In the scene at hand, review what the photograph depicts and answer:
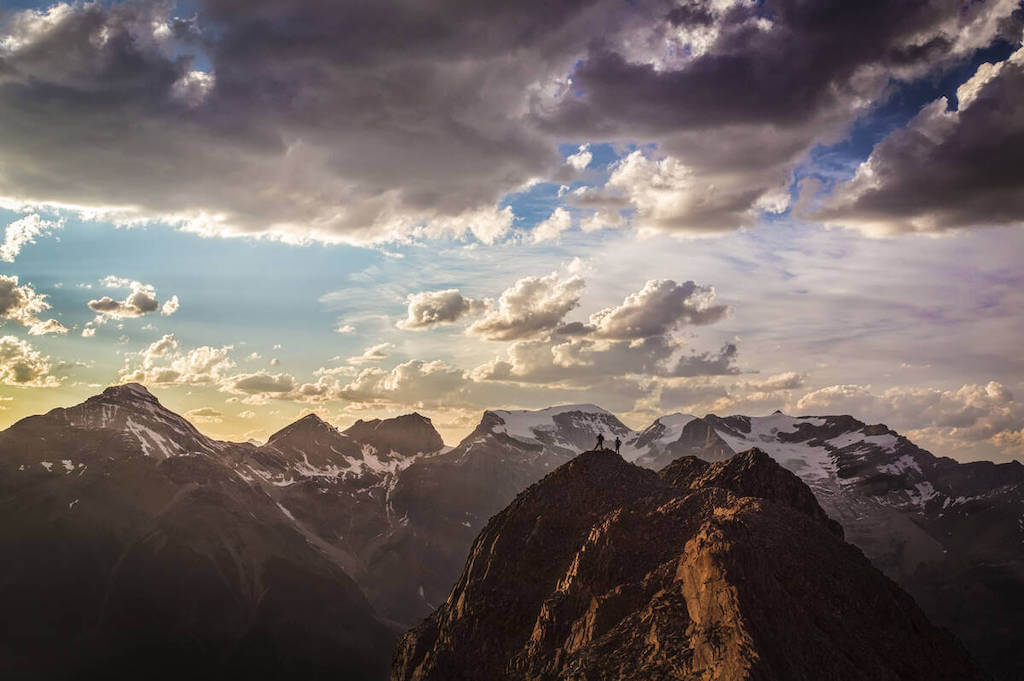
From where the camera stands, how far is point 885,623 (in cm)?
9419

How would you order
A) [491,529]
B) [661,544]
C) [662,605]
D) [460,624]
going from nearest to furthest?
[662,605]
[661,544]
[460,624]
[491,529]

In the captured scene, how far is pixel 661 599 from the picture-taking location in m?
90.9

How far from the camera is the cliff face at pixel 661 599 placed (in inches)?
3182

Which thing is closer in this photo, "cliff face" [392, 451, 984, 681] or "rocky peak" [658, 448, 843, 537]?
"cliff face" [392, 451, 984, 681]

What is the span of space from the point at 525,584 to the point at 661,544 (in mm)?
24493

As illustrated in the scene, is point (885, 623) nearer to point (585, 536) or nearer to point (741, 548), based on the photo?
point (741, 548)

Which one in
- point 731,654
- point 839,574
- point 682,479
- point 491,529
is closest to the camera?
point 731,654

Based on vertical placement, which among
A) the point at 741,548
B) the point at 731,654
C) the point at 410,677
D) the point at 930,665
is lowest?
the point at 410,677

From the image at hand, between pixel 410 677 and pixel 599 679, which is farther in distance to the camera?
pixel 410 677

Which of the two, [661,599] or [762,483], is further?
[762,483]

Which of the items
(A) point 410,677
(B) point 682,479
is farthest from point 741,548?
(B) point 682,479

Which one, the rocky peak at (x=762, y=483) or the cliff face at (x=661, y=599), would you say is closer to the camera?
the cliff face at (x=661, y=599)

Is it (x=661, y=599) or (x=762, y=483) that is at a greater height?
(x=762, y=483)

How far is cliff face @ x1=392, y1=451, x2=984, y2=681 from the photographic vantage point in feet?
265
